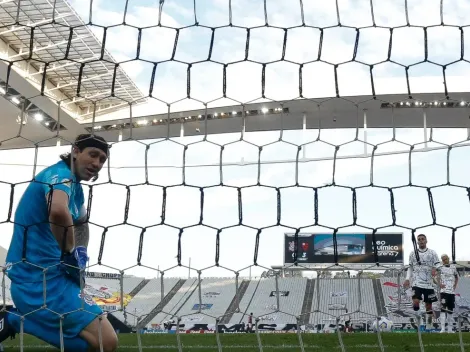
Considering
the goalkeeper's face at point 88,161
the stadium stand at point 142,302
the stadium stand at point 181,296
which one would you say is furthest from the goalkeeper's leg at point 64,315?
the goalkeeper's face at point 88,161

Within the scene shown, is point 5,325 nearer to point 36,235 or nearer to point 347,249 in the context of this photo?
point 36,235

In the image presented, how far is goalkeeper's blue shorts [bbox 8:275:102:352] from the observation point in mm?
2016

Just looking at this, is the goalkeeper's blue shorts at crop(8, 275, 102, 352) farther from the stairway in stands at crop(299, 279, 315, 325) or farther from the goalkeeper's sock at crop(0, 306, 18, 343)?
the stairway in stands at crop(299, 279, 315, 325)

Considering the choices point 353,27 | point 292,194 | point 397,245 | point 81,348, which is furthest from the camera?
point 397,245

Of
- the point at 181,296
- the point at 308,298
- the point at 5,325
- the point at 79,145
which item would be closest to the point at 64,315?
the point at 5,325

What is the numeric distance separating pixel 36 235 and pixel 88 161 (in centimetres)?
31

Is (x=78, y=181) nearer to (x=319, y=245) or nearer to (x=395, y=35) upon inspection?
(x=395, y=35)

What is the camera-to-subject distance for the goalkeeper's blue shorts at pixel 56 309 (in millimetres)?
2016

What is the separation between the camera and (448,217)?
2.10 m

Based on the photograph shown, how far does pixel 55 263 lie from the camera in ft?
6.77

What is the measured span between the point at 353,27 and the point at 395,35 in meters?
0.26

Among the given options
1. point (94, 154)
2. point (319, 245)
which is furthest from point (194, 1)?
point (319, 245)

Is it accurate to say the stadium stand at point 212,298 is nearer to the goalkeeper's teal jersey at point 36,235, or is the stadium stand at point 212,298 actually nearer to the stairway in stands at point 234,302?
the stairway in stands at point 234,302

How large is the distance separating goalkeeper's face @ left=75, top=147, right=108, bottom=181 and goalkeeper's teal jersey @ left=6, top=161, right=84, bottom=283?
0.13 feet
